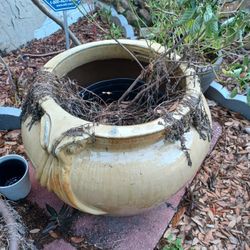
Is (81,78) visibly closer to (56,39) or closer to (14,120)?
(14,120)

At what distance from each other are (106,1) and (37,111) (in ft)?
6.57

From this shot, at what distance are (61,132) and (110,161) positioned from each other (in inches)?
Result: 7.0

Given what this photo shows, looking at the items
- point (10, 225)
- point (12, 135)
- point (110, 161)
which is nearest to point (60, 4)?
point (12, 135)

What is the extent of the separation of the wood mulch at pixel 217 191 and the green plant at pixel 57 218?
0.06 metres

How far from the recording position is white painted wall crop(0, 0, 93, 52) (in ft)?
7.61

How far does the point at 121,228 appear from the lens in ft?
5.01

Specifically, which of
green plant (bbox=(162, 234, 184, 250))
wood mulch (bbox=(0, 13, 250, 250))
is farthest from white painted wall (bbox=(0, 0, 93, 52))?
green plant (bbox=(162, 234, 184, 250))

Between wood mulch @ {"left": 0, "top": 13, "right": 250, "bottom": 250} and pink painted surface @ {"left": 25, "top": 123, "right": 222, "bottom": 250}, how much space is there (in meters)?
0.05

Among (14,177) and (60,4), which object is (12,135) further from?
(60,4)

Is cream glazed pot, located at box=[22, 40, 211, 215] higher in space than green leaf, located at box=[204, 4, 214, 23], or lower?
lower

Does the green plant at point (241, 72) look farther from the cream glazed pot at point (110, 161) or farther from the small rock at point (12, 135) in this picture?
the small rock at point (12, 135)

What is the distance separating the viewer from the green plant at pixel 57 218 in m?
1.51

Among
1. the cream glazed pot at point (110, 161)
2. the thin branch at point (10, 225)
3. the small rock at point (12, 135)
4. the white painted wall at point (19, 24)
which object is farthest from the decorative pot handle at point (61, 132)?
the white painted wall at point (19, 24)

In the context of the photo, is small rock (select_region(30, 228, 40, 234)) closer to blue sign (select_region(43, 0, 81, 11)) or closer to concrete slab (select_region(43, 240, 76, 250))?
concrete slab (select_region(43, 240, 76, 250))
